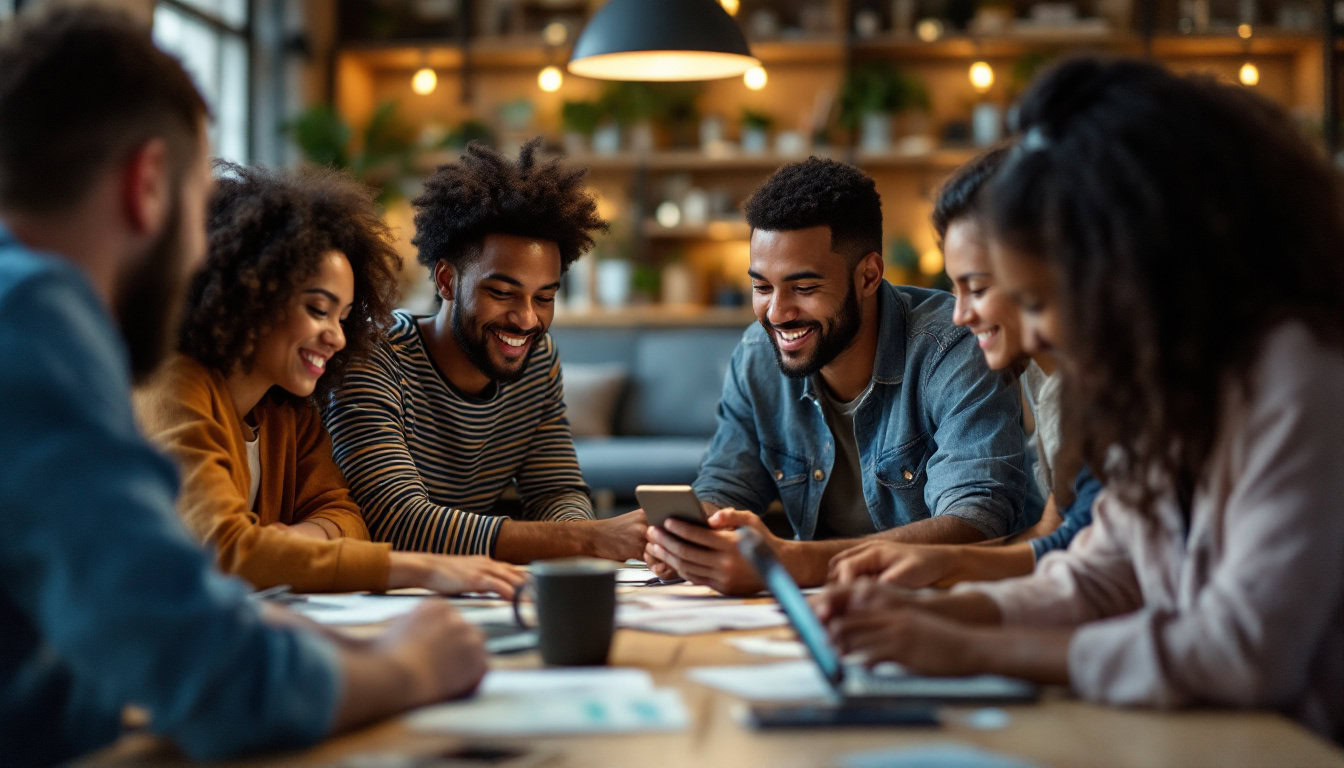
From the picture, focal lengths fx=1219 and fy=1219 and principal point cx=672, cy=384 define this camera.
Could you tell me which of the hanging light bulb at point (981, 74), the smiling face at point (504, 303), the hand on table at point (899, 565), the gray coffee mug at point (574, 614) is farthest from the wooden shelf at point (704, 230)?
the gray coffee mug at point (574, 614)

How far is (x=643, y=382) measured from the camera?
201 inches

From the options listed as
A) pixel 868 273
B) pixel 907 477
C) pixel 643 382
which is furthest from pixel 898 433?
pixel 643 382

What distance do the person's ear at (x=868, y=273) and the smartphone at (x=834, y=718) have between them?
1482 millimetres

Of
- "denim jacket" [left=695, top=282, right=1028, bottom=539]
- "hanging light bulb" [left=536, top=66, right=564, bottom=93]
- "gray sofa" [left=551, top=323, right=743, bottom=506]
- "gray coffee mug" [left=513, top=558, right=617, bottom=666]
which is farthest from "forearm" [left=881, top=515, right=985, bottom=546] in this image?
"hanging light bulb" [left=536, top=66, right=564, bottom=93]

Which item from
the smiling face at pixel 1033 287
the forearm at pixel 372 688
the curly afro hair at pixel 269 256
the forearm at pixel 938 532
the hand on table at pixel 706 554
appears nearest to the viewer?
the forearm at pixel 372 688

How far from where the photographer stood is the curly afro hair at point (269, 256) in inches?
65.2

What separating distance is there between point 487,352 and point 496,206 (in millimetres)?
274

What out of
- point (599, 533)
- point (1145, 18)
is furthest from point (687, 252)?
point (599, 533)

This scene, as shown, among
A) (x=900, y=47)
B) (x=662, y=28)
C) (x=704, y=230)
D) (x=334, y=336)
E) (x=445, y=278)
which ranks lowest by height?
(x=334, y=336)

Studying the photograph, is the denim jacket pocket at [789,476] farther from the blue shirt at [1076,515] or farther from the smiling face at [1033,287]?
the smiling face at [1033,287]

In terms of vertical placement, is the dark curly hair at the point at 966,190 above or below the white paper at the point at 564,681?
above

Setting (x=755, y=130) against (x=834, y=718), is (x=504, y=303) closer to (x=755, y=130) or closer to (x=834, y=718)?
(x=834, y=718)

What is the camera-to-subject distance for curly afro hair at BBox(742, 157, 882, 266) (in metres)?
2.27

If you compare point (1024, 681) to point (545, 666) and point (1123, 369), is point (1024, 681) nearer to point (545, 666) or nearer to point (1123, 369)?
point (1123, 369)
